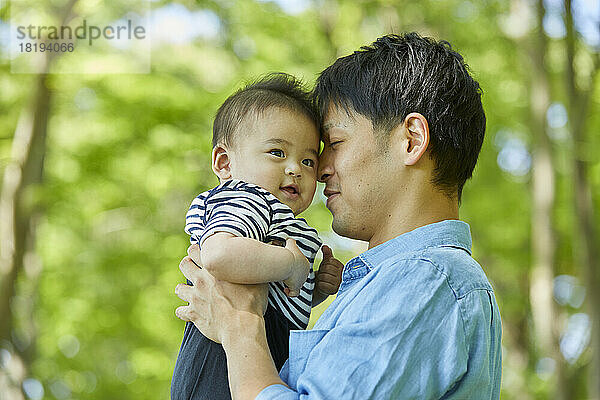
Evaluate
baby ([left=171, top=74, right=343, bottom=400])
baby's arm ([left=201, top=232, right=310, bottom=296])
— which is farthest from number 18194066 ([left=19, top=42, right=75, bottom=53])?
baby's arm ([left=201, top=232, right=310, bottom=296])

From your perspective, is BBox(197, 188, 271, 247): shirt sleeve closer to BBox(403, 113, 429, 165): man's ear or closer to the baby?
the baby

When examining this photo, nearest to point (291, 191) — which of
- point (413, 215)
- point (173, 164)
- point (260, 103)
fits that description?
point (260, 103)

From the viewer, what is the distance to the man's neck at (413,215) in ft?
6.18

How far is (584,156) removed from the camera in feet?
24.1

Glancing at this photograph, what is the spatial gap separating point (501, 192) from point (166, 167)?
15.3 ft

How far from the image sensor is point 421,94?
1.89 m

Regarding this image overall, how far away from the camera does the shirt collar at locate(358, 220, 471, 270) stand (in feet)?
5.98

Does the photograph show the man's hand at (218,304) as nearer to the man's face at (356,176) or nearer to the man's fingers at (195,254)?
the man's fingers at (195,254)

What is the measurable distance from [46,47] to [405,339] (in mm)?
6666

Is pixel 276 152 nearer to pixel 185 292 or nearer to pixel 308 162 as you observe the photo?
pixel 308 162

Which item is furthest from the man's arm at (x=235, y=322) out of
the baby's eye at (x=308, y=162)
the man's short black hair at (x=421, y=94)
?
the man's short black hair at (x=421, y=94)

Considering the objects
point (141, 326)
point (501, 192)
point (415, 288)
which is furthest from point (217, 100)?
point (415, 288)

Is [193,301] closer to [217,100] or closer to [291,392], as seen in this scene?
[291,392]

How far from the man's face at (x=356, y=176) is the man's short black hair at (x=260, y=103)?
0.48 ft
